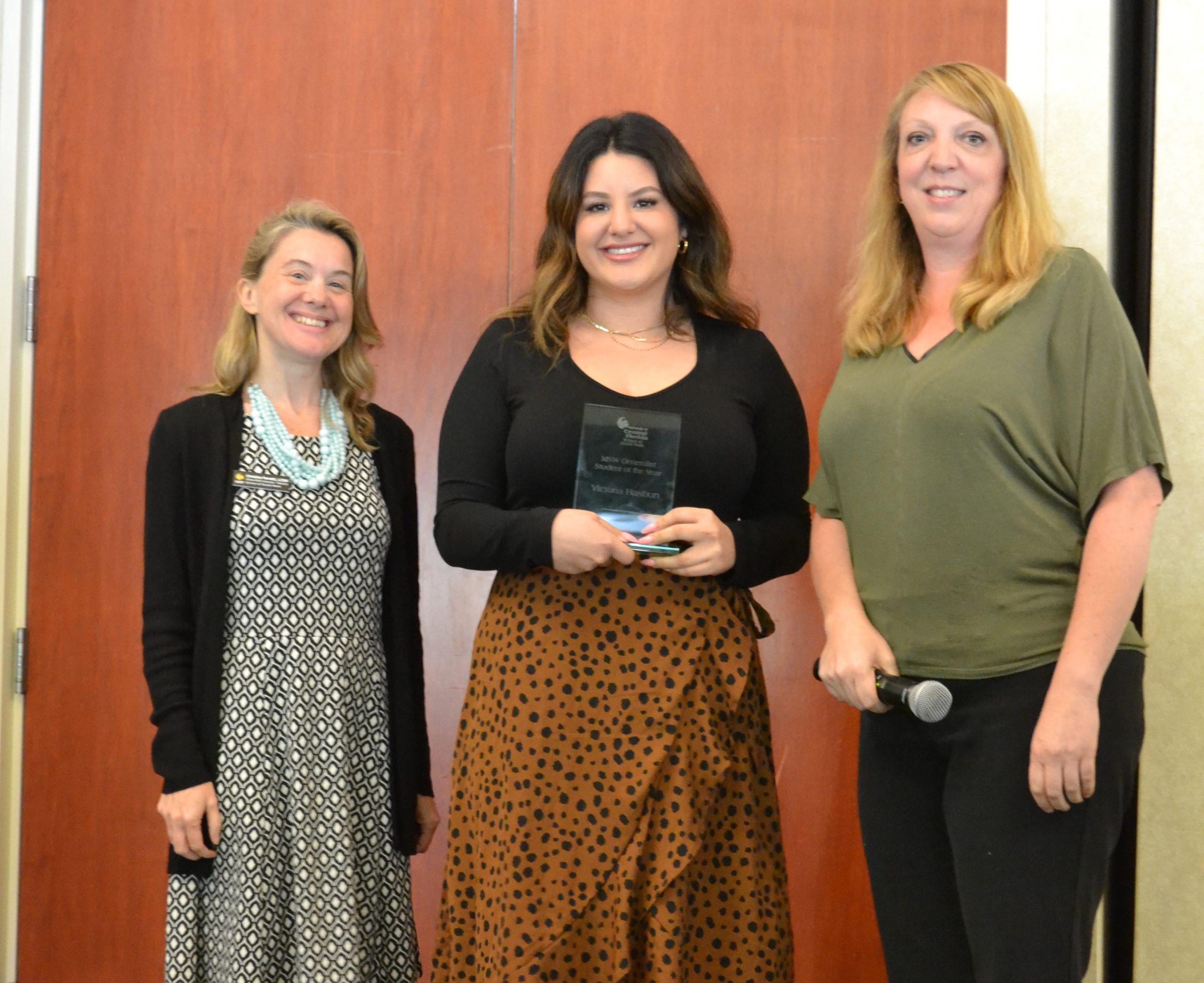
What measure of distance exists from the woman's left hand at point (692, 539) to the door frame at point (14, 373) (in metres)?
1.92

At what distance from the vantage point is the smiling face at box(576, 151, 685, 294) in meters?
1.88

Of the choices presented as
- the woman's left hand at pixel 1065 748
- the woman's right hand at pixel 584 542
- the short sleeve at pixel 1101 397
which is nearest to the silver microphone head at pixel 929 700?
the woman's left hand at pixel 1065 748

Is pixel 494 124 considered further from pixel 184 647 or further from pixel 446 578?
pixel 184 647

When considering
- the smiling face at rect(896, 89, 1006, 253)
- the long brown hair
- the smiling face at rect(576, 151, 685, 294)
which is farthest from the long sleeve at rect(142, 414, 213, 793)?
the smiling face at rect(896, 89, 1006, 253)

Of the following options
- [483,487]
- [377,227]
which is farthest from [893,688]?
[377,227]

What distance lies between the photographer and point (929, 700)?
1507 millimetres

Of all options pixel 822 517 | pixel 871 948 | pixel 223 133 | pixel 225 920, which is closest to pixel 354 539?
pixel 225 920

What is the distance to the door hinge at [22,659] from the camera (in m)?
2.87

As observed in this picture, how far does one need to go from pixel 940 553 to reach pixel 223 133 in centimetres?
212

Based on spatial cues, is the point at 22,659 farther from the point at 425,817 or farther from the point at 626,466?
the point at 626,466

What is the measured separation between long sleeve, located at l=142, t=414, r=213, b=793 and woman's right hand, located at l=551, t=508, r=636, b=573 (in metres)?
0.69

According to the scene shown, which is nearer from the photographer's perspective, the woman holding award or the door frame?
the woman holding award

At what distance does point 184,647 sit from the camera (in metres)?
1.93

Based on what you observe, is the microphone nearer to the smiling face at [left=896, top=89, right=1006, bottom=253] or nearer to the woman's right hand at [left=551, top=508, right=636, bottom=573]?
the woman's right hand at [left=551, top=508, right=636, bottom=573]
